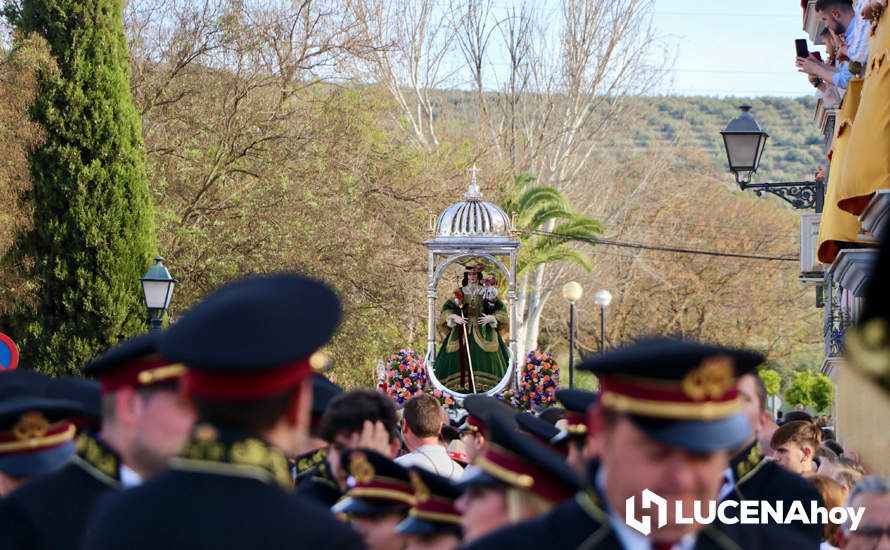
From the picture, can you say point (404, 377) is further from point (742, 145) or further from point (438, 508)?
point (438, 508)

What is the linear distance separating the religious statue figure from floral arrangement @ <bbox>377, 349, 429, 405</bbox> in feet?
1.85

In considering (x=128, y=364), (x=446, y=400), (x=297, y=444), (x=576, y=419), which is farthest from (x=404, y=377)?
(x=297, y=444)

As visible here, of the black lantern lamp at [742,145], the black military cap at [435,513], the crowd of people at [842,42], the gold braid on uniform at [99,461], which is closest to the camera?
the black military cap at [435,513]

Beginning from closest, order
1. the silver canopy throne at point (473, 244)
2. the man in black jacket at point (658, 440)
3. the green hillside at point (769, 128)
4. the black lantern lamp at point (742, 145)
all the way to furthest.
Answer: the man in black jacket at point (658, 440) < the black lantern lamp at point (742, 145) < the silver canopy throne at point (473, 244) < the green hillside at point (769, 128)

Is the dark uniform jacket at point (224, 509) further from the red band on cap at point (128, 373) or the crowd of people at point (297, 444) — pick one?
the red band on cap at point (128, 373)

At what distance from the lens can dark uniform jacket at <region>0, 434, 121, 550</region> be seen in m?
4.05

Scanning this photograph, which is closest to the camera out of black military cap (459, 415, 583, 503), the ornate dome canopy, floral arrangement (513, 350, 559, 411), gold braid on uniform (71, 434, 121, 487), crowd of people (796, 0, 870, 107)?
black military cap (459, 415, 583, 503)

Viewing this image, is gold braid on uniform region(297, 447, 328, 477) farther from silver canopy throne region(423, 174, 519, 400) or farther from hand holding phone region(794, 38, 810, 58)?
silver canopy throne region(423, 174, 519, 400)

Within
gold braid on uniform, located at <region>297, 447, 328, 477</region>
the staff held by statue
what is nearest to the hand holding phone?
gold braid on uniform, located at <region>297, 447, 328, 477</region>

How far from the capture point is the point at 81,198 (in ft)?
74.8

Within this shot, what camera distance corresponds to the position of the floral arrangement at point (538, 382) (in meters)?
18.1

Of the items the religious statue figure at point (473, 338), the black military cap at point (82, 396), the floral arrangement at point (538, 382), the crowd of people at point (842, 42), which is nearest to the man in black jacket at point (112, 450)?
the black military cap at point (82, 396)

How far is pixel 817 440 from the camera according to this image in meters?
7.43

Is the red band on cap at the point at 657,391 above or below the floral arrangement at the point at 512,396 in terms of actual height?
above
